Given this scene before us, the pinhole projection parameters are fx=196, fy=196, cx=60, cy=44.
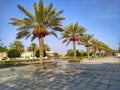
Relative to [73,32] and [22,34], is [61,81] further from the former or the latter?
[73,32]

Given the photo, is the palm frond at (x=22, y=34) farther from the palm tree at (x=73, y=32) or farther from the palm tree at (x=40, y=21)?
the palm tree at (x=73, y=32)

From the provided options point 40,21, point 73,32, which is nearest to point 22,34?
point 40,21

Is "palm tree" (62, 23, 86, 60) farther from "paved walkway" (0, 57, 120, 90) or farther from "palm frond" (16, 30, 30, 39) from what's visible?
"paved walkway" (0, 57, 120, 90)

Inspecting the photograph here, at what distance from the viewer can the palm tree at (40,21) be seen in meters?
27.5

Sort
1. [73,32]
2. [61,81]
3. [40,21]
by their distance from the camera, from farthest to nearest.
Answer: [73,32] → [40,21] → [61,81]

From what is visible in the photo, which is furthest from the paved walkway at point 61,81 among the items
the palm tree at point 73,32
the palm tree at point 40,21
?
the palm tree at point 73,32

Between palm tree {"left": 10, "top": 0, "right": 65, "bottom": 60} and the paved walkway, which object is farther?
palm tree {"left": 10, "top": 0, "right": 65, "bottom": 60}

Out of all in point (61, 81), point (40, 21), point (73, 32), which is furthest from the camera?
point (73, 32)

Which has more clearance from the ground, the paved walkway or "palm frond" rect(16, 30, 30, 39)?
"palm frond" rect(16, 30, 30, 39)

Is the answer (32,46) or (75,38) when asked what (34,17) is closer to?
(75,38)

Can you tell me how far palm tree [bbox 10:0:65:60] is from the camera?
27.5m

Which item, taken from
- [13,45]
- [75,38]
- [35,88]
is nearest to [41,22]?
[75,38]

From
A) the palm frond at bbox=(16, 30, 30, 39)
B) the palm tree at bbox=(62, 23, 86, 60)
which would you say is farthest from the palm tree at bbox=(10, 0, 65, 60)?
the palm tree at bbox=(62, 23, 86, 60)

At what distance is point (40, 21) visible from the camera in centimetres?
2775
